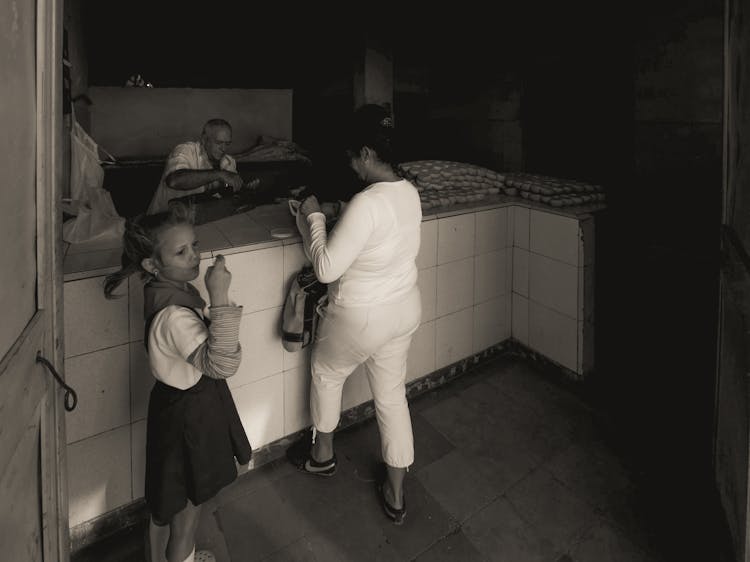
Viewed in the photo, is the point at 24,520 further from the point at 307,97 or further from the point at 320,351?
the point at 307,97

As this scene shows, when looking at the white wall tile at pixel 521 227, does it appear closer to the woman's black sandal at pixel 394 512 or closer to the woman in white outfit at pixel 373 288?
the woman in white outfit at pixel 373 288

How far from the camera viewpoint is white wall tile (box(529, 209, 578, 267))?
9.71 ft

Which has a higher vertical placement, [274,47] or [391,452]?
[274,47]

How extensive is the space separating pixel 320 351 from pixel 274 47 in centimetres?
594

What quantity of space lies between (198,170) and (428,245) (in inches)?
54.8

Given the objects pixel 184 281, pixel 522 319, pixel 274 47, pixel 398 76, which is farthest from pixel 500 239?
pixel 274 47

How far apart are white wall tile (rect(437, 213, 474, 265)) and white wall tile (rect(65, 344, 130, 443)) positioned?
5.88 ft

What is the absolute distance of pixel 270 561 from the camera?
1945mm

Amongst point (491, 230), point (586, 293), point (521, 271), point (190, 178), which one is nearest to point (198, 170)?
point (190, 178)

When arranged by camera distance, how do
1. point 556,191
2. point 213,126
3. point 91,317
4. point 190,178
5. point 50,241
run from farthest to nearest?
point 556,191 → point 213,126 → point 190,178 → point 91,317 → point 50,241

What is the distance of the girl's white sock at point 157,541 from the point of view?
174 centimetres

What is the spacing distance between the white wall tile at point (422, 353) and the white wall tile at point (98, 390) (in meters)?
1.58

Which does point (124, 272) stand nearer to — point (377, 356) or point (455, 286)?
point (377, 356)

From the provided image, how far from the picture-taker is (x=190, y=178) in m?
2.73
